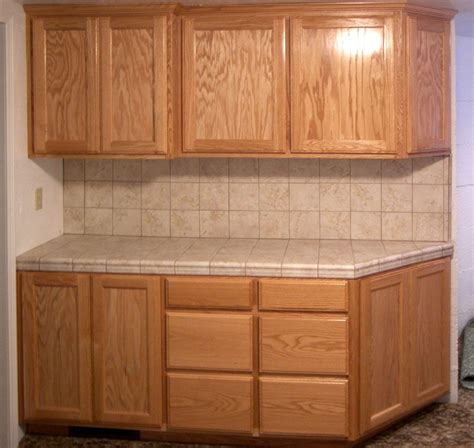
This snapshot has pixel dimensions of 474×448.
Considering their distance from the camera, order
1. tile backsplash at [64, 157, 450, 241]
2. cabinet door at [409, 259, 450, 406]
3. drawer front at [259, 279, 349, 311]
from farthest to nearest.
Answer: tile backsplash at [64, 157, 450, 241] → cabinet door at [409, 259, 450, 406] → drawer front at [259, 279, 349, 311]

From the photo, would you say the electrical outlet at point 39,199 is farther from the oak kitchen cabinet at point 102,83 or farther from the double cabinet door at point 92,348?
the double cabinet door at point 92,348

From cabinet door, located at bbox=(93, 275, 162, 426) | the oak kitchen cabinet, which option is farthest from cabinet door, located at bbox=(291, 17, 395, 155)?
cabinet door, located at bbox=(93, 275, 162, 426)

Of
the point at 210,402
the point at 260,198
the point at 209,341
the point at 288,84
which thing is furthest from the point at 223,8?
the point at 210,402

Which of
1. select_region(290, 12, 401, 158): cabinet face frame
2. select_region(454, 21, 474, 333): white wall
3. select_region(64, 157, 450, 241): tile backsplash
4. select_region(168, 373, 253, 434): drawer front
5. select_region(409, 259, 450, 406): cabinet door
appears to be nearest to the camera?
select_region(168, 373, 253, 434): drawer front

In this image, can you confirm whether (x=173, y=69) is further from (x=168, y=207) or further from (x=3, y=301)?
(x=3, y=301)

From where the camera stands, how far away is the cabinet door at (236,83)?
4125mm

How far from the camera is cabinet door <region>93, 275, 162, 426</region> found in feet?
13.1

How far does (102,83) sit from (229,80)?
1.89ft

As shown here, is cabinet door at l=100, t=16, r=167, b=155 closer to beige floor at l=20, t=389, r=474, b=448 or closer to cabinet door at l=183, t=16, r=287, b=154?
cabinet door at l=183, t=16, r=287, b=154

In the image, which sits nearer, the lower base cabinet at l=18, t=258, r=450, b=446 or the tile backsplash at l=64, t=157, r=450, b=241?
the lower base cabinet at l=18, t=258, r=450, b=446

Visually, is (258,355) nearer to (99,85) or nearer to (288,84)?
(288,84)

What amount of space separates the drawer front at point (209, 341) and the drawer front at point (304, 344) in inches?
3.2

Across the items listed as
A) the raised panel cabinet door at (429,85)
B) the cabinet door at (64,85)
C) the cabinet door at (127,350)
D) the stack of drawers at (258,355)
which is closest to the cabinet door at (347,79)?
the raised panel cabinet door at (429,85)

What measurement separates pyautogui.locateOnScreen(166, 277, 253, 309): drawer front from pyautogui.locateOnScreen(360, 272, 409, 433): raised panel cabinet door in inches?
19.9
